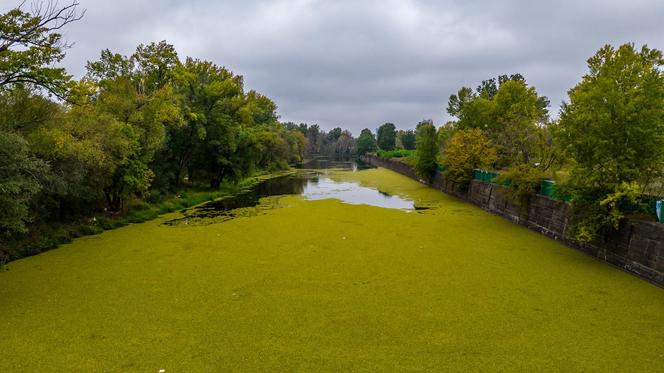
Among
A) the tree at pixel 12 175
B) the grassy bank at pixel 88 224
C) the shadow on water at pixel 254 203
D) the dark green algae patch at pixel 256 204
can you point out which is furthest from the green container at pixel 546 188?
the grassy bank at pixel 88 224

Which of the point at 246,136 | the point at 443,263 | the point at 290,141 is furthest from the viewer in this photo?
the point at 290,141

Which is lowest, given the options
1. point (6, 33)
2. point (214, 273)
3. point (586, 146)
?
point (214, 273)

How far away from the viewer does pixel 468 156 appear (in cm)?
2664

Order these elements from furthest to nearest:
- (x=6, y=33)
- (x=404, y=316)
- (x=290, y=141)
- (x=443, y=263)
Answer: (x=290, y=141), (x=443, y=263), (x=6, y=33), (x=404, y=316)

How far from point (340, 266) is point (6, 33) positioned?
10.5 metres

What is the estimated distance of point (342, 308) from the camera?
7.91m

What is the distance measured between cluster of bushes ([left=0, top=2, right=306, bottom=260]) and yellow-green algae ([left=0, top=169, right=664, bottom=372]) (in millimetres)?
2156

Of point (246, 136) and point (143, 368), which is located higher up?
point (246, 136)

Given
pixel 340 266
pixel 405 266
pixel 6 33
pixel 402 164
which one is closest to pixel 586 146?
pixel 405 266

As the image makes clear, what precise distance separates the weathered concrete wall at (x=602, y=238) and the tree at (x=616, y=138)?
1.74ft

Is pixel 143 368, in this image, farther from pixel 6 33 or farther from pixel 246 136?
pixel 246 136

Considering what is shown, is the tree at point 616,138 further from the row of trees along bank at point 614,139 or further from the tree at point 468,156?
the tree at point 468,156

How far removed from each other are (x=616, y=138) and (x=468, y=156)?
51.1 feet

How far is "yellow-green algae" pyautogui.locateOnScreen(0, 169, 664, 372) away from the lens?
19.7 feet
